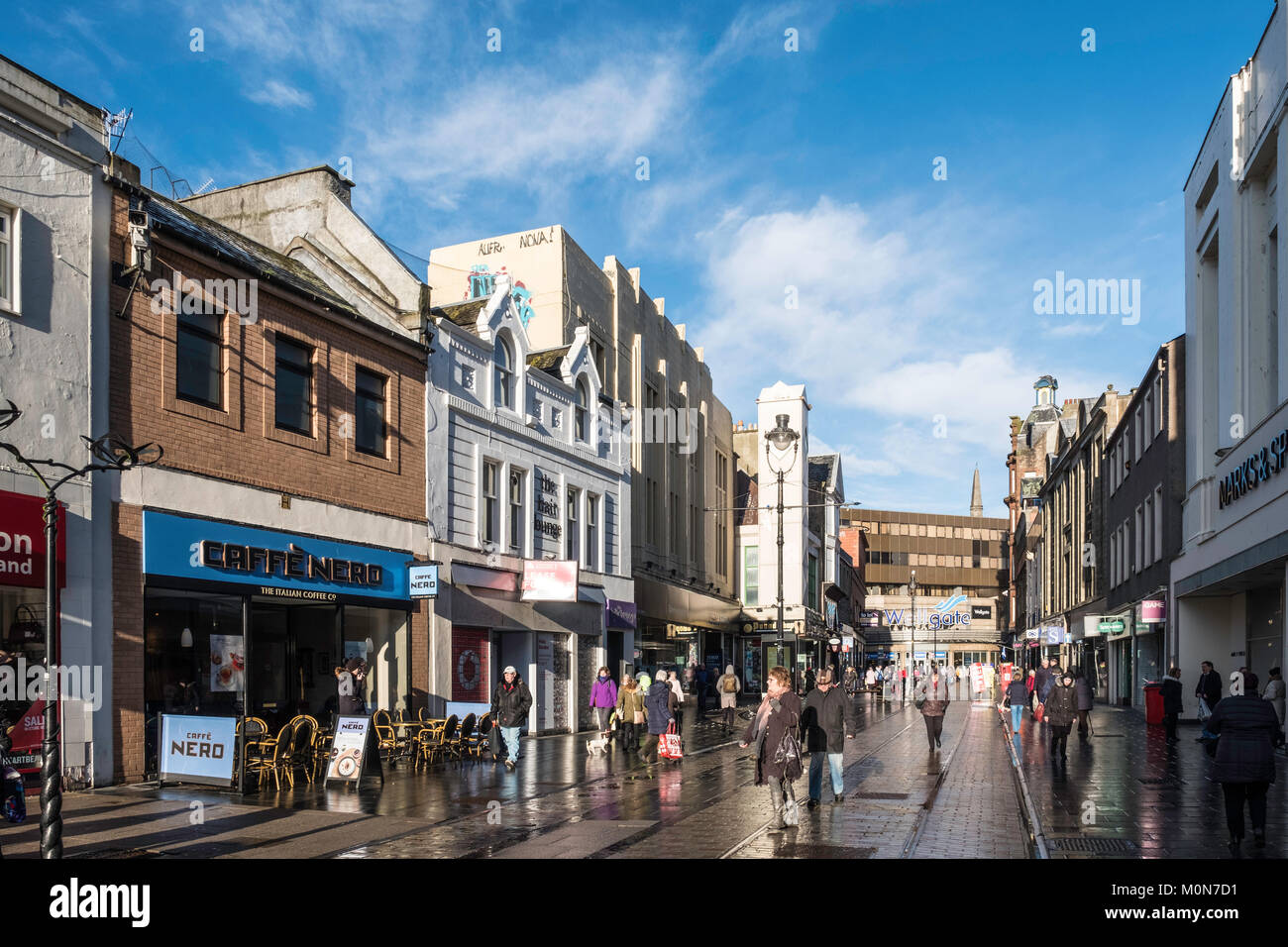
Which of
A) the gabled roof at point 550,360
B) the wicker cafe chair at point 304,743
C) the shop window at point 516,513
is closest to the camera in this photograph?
the wicker cafe chair at point 304,743

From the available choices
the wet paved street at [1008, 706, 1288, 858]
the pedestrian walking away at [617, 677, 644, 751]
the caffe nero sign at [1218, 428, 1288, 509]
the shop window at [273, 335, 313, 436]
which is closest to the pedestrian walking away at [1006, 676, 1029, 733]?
the wet paved street at [1008, 706, 1288, 858]

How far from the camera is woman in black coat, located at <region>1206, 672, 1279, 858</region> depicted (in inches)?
433

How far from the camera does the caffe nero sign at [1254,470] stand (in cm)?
2098

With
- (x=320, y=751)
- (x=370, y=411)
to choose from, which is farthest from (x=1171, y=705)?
(x=320, y=751)

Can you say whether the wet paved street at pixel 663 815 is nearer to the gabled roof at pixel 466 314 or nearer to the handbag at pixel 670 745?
the handbag at pixel 670 745

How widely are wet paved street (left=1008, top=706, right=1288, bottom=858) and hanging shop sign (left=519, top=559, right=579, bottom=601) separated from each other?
1021 centimetres

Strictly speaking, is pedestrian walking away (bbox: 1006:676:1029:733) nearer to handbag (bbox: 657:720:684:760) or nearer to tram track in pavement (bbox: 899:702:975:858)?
tram track in pavement (bbox: 899:702:975:858)

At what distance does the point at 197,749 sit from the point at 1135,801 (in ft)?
40.0

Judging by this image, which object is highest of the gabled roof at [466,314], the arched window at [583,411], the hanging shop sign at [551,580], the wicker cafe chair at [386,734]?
the gabled roof at [466,314]

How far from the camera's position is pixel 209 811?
1371 centimetres

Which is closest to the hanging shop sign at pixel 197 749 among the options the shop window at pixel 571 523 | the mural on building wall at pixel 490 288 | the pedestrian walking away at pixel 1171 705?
the shop window at pixel 571 523

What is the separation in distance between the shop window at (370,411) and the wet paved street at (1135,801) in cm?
1286

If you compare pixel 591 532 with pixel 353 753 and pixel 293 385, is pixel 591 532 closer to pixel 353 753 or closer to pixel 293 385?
pixel 293 385
